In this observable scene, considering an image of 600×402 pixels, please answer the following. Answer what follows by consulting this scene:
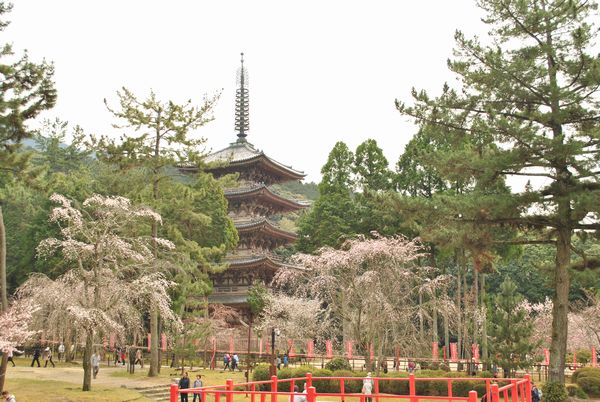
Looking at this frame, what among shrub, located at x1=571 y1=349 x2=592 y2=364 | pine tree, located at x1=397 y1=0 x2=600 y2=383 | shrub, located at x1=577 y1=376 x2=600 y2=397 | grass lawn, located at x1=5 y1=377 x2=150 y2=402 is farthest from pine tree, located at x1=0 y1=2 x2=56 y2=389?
shrub, located at x1=571 y1=349 x2=592 y2=364

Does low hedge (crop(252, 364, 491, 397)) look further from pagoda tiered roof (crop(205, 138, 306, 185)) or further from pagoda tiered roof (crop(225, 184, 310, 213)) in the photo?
pagoda tiered roof (crop(205, 138, 306, 185))

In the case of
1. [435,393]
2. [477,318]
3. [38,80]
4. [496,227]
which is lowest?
[435,393]

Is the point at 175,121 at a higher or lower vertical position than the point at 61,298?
higher

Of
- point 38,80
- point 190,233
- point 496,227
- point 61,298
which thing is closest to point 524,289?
point 190,233

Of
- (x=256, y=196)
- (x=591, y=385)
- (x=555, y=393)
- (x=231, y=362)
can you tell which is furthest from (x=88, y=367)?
(x=256, y=196)

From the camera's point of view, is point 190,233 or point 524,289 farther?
point 524,289

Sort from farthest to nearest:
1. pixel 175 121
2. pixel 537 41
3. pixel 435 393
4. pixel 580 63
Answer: pixel 175 121, pixel 435 393, pixel 537 41, pixel 580 63

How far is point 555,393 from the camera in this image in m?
18.8

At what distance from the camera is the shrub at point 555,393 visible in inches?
739

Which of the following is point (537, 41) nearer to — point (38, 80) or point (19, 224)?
point (38, 80)

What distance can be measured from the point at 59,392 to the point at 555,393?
622 inches

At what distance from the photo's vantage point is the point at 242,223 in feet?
154

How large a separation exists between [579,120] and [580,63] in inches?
70.0

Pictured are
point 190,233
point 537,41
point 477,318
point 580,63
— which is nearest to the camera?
point 580,63
